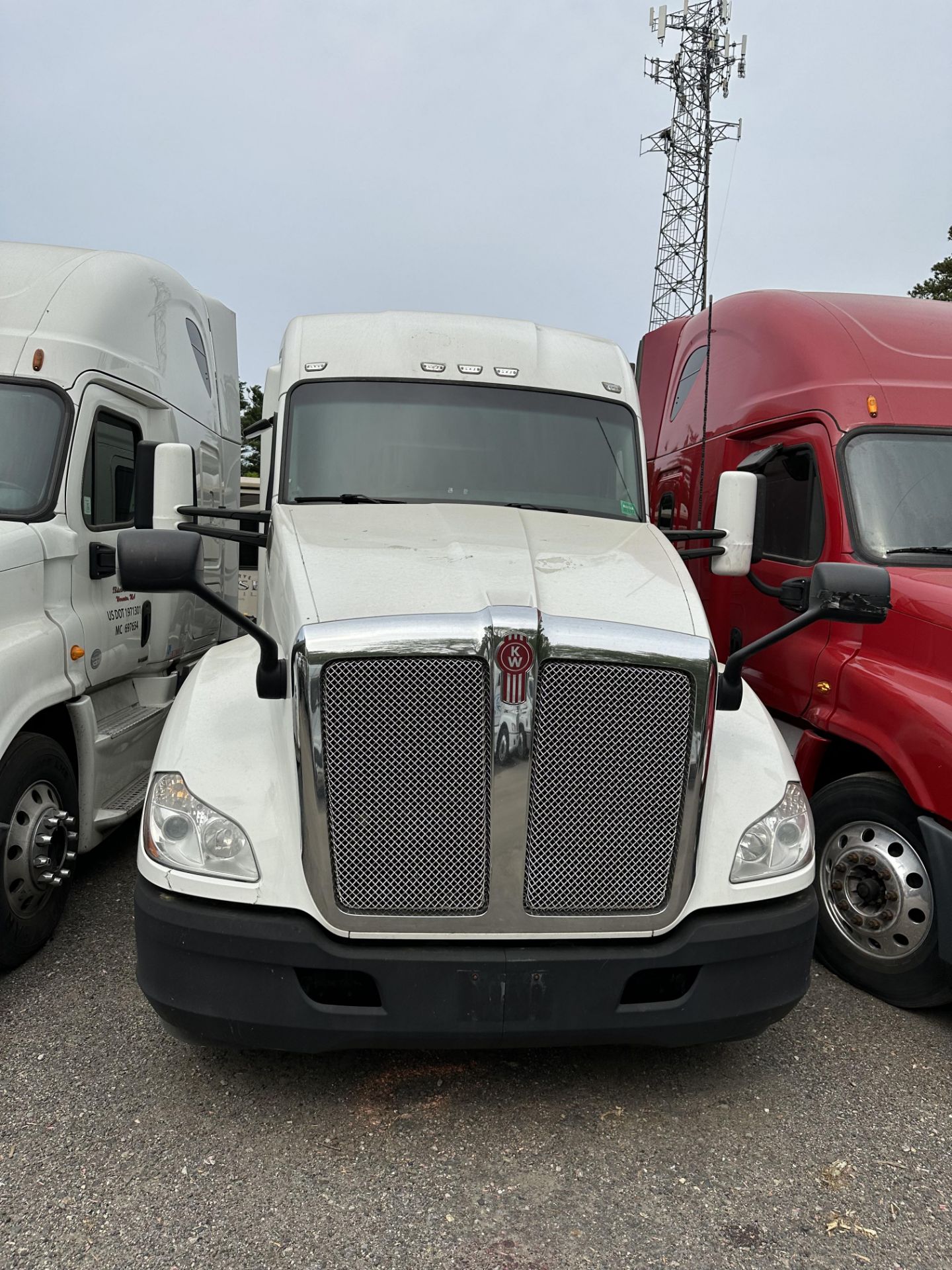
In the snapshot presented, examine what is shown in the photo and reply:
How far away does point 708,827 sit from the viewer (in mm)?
3156

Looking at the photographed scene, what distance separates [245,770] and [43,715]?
5.98 ft

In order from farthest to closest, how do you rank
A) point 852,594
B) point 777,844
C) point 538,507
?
1. point 538,507
2. point 852,594
3. point 777,844

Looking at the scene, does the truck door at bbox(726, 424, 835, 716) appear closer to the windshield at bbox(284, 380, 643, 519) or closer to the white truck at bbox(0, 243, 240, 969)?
the windshield at bbox(284, 380, 643, 519)

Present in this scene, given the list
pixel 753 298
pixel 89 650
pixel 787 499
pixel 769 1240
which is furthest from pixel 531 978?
pixel 753 298

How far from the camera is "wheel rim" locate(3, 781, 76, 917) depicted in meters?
4.03

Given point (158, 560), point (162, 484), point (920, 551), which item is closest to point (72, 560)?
point (162, 484)

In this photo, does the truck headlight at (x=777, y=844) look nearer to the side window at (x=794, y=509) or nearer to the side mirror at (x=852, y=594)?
the side mirror at (x=852, y=594)

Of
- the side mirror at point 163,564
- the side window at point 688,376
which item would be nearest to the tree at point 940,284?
the side window at point 688,376

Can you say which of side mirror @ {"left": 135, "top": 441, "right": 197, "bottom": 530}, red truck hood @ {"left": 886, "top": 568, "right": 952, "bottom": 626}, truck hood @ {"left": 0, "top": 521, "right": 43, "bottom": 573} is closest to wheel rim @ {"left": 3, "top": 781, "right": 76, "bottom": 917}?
truck hood @ {"left": 0, "top": 521, "right": 43, "bottom": 573}

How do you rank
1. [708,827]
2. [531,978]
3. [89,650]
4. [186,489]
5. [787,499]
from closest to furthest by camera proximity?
[531,978], [708,827], [186,489], [89,650], [787,499]

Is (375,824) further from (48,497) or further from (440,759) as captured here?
(48,497)

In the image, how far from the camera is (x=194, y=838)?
301 cm

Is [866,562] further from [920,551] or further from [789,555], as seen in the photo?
[789,555]

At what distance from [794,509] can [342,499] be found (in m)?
2.51
